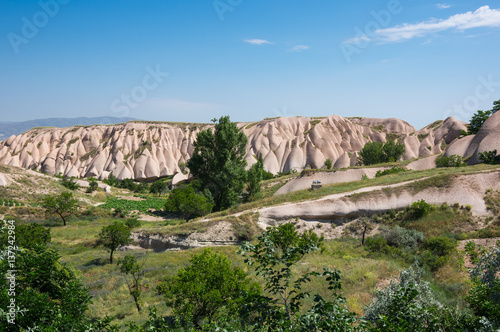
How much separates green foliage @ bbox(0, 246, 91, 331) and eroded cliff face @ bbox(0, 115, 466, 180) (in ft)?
256

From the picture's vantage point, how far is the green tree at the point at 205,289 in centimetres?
1000

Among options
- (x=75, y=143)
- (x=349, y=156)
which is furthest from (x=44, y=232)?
(x=75, y=143)

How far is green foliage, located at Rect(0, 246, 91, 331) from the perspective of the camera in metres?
5.84

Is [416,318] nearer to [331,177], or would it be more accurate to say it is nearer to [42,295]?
[42,295]

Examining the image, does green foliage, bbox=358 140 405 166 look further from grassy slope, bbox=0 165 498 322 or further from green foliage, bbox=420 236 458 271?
green foliage, bbox=420 236 458 271

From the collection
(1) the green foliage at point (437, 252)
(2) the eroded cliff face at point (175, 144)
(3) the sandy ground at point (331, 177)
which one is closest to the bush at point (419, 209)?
(1) the green foliage at point (437, 252)

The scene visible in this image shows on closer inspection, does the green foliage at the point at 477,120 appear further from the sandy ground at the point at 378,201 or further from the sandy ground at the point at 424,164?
the sandy ground at the point at 378,201

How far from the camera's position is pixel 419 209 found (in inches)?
937

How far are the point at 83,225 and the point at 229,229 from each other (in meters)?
28.2

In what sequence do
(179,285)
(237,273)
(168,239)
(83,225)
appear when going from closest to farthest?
(179,285), (237,273), (168,239), (83,225)

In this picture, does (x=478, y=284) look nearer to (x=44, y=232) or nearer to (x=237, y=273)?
(x=237, y=273)

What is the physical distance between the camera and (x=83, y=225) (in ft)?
140

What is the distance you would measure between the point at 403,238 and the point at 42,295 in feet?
67.5

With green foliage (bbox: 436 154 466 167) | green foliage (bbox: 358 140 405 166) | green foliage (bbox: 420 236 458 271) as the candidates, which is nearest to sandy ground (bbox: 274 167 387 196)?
green foliage (bbox: 436 154 466 167)
